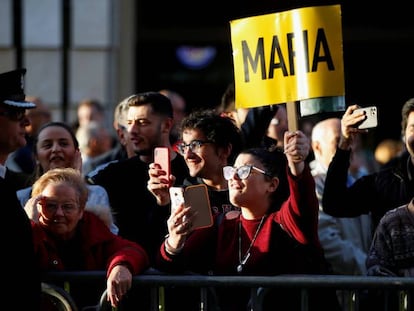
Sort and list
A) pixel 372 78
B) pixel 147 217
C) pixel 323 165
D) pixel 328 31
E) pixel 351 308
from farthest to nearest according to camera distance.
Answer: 1. pixel 372 78
2. pixel 323 165
3. pixel 147 217
4. pixel 328 31
5. pixel 351 308

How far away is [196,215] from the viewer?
5.68m

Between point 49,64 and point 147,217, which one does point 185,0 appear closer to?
point 49,64

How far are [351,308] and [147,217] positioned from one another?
5.05 feet

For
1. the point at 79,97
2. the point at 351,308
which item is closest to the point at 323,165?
the point at 351,308

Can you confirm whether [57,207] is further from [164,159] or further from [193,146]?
[193,146]

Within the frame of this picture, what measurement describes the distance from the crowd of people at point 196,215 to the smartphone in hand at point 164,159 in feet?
0.09

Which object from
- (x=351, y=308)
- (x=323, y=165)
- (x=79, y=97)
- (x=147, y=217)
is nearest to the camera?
(x=351, y=308)

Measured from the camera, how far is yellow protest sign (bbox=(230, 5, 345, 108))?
6176 millimetres

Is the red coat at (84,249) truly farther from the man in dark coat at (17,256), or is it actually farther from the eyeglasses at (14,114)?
the man in dark coat at (17,256)

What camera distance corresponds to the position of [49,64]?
14.9 m

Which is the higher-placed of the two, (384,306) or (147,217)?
(147,217)

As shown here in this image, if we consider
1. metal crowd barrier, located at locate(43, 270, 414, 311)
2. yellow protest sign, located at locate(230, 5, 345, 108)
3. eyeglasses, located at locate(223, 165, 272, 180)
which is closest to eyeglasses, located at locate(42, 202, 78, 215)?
metal crowd barrier, located at locate(43, 270, 414, 311)

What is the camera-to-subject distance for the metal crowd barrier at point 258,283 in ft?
17.8

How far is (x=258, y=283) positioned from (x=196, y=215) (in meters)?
0.45
